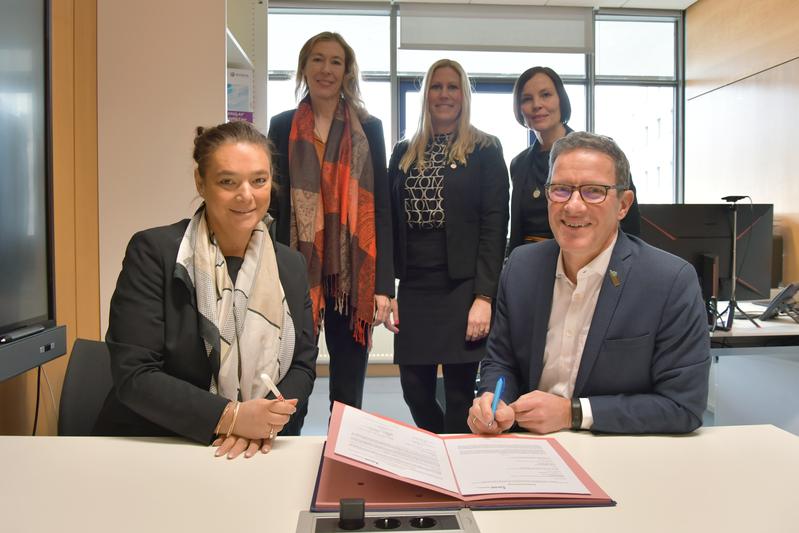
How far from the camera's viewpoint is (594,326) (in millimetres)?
1373

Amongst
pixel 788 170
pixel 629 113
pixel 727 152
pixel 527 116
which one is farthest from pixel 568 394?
pixel 629 113

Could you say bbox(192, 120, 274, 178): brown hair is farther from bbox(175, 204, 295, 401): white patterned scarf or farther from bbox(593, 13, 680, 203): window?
bbox(593, 13, 680, 203): window

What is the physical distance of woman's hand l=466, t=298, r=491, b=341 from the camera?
221cm

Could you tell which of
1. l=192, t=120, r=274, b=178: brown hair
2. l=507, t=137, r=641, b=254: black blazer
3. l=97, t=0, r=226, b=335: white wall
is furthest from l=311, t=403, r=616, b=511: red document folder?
l=97, t=0, r=226, b=335: white wall

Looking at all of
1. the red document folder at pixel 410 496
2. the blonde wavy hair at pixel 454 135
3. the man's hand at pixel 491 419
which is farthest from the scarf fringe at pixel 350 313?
the red document folder at pixel 410 496

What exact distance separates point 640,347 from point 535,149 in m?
1.20

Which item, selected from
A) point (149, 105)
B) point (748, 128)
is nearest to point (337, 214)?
point (149, 105)

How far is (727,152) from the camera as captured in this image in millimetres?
4742

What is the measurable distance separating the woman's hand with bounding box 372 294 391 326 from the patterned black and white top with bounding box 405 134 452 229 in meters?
0.29

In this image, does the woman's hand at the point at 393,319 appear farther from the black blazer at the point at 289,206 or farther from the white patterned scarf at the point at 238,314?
the white patterned scarf at the point at 238,314

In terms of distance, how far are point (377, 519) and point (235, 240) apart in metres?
0.84

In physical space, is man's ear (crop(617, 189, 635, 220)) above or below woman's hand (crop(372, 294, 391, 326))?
above

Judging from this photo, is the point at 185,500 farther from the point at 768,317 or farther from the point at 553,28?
the point at 553,28

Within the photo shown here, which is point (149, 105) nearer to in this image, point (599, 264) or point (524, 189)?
point (524, 189)
